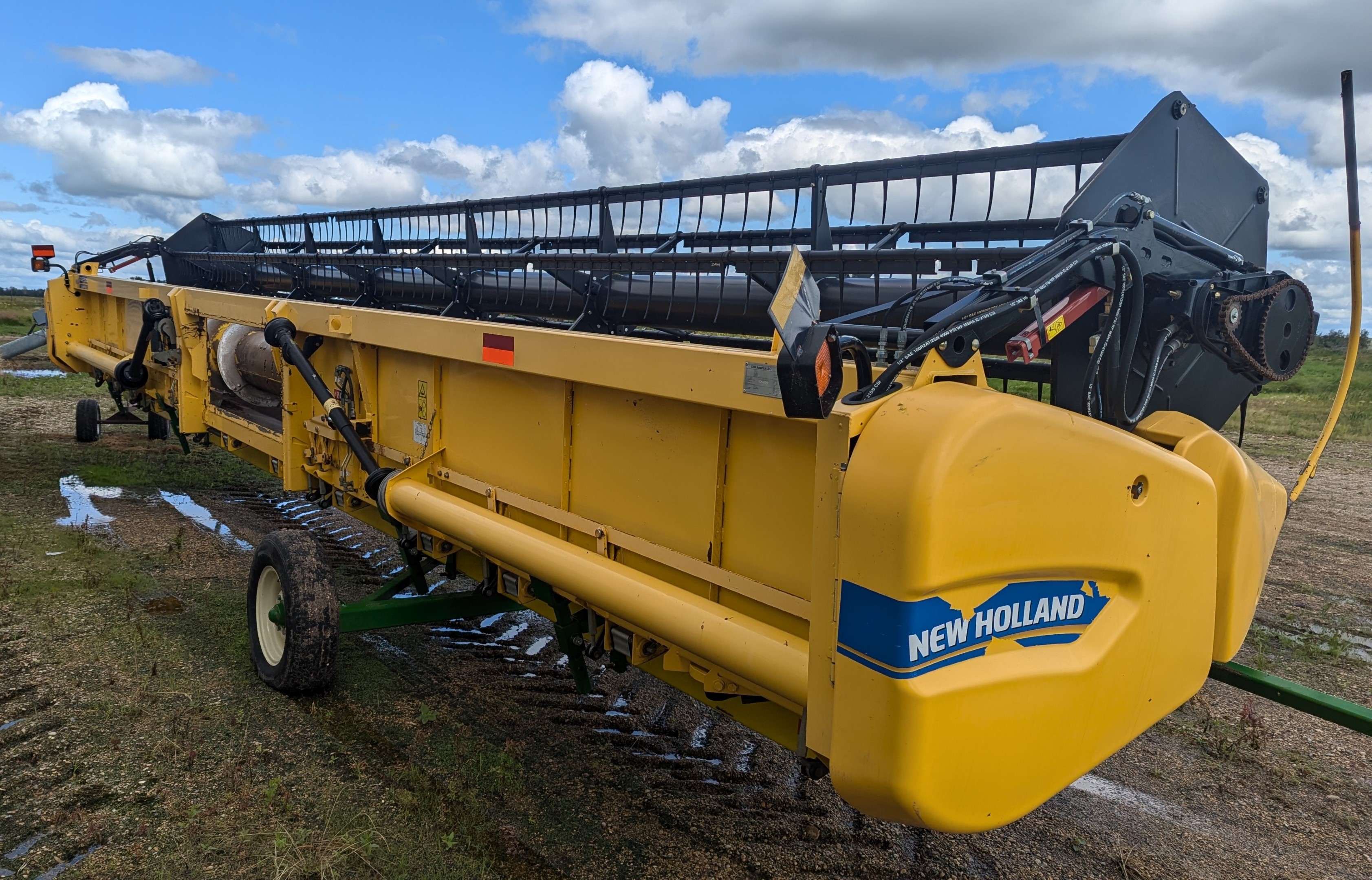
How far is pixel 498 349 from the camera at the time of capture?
10.3 feet

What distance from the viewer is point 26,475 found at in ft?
26.8

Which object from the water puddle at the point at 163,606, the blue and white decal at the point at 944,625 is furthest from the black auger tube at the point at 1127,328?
the water puddle at the point at 163,606

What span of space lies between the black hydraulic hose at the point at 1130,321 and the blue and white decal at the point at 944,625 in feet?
2.07

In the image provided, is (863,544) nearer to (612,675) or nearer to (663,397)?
(663,397)

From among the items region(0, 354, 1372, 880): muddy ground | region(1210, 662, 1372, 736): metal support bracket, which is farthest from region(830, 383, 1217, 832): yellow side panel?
region(0, 354, 1372, 880): muddy ground

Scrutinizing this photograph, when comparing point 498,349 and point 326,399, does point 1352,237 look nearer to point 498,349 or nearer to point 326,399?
point 498,349

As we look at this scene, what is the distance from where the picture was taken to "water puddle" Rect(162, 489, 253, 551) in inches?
251

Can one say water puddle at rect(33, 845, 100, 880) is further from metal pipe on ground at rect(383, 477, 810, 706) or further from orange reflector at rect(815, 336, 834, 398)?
orange reflector at rect(815, 336, 834, 398)

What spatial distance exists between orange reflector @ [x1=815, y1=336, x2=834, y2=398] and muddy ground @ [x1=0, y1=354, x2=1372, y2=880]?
185 centimetres

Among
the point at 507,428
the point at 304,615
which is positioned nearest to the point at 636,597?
Answer: the point at 507,428

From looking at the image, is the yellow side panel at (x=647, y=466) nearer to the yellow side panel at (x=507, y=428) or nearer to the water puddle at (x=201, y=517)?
the yellow side panel at (x=507, y=428)

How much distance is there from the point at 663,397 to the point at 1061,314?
3.51ft

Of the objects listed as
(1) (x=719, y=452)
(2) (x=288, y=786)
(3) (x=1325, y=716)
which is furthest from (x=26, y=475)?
(3) (x=1325, y=716)

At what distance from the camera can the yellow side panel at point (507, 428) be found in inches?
122
